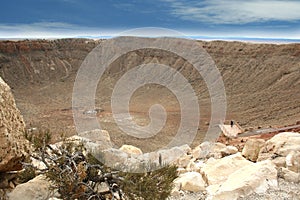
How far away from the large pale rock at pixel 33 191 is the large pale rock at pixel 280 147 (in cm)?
810

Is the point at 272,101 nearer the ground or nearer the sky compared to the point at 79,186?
nearer the ground

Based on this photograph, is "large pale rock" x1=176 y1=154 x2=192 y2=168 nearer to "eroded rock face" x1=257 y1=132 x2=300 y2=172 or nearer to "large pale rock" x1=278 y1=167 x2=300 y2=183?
"eroded rock face" x1=257 y1=132 x2=300 y2=172

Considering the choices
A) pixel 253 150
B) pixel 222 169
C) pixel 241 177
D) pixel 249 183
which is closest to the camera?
pixel 249 183

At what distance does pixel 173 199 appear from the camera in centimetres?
1102

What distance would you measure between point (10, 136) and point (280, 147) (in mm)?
9497

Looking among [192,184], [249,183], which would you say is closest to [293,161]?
[249,183]

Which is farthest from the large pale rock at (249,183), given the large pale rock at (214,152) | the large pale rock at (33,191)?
the large pale rock at (214,152)

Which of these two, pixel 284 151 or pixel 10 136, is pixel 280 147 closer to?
pixel 284 151

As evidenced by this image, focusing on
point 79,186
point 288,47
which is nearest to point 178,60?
point 288,47

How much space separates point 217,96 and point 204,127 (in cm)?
2326

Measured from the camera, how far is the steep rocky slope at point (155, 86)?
53.5 metres

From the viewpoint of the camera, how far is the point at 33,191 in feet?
26.2

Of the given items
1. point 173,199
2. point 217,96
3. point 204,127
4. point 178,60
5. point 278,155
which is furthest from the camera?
point 178,60

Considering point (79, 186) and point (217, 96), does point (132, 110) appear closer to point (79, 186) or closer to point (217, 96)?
point (217, 96)
